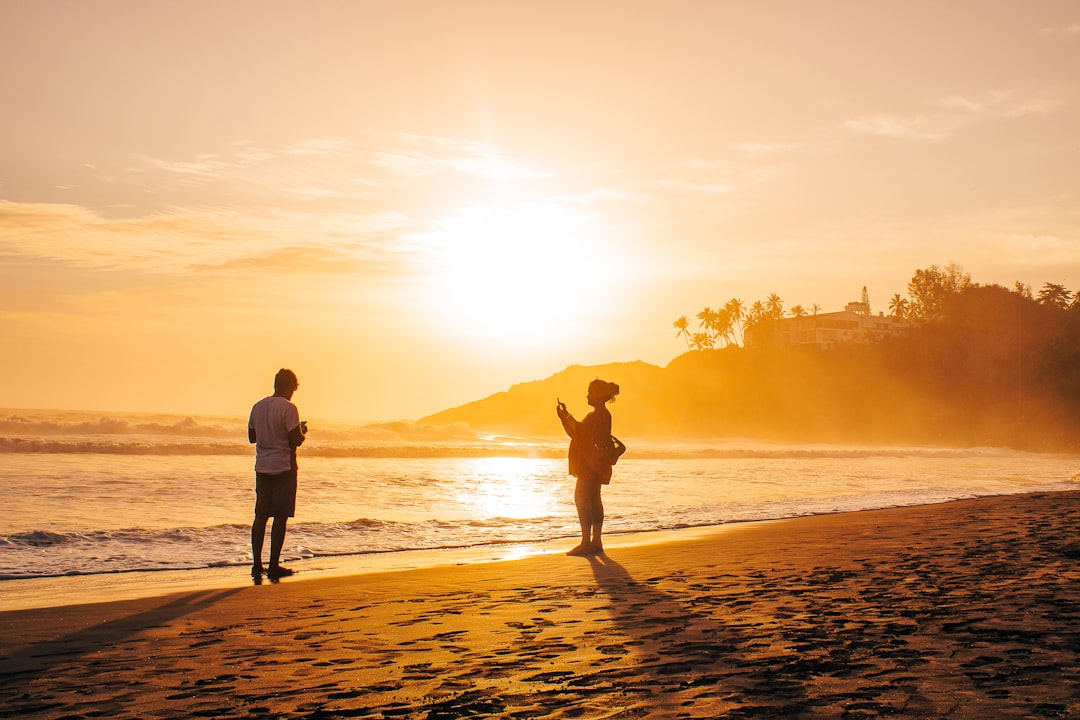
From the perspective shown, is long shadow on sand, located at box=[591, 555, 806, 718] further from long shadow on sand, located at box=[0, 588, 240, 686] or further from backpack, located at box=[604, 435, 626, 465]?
backpack, located at box=[604, 435, 626, 465]

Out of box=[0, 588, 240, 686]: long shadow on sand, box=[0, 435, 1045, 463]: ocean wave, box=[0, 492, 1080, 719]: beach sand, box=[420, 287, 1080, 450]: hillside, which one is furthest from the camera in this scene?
box=[420, 287, 1080, 450]: hillside

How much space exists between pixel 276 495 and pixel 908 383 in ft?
357

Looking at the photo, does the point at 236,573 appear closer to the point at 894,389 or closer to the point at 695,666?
the point at 695,666

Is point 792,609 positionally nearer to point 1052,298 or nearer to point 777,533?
point 777,533

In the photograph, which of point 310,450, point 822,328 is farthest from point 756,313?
point 310,450

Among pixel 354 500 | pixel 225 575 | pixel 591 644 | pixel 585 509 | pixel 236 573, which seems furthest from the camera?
pixel 354 500

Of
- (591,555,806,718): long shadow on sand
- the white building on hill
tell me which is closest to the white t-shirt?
(591,555,806,718): long shadow on sand

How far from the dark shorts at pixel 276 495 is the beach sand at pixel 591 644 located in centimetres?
85

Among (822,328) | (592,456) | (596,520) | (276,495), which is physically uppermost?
(822,328)

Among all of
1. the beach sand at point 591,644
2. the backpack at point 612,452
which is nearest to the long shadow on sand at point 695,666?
the beach sand at point 591,644

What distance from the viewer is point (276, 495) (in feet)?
29.7

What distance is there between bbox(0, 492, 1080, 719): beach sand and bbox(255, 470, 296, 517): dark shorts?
0.85m

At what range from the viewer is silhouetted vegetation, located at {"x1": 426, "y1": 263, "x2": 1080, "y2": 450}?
291 ft

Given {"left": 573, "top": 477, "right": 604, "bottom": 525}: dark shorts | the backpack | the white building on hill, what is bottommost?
{"left": 573, "top": 477, "right": 604, "bottom": 525}: dark shorts
